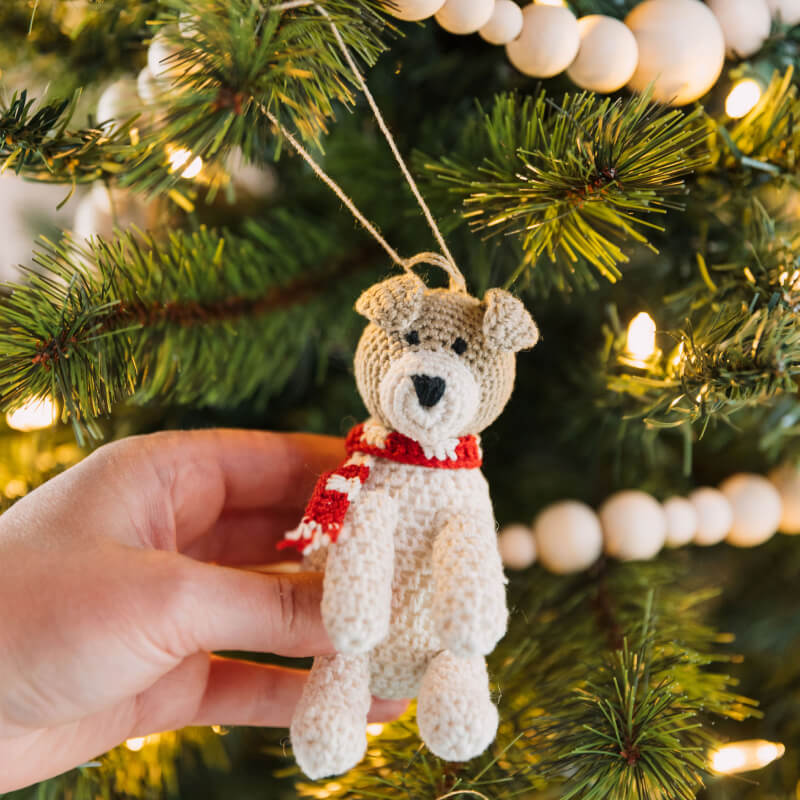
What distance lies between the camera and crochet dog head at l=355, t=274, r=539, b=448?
0.44 meters

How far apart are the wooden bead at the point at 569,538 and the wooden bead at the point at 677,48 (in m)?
0.36

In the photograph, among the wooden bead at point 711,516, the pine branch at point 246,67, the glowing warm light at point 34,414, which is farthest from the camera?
the wooden bead at point 711,516

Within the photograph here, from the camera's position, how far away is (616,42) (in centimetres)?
48

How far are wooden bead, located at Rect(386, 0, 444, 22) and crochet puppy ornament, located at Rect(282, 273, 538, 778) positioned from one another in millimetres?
162

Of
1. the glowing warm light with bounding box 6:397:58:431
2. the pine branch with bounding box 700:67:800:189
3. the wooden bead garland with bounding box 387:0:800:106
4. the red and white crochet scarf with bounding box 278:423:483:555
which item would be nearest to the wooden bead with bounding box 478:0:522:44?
the wooden bead garland with bounding box 387:0:800:106

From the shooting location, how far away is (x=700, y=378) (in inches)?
17.4

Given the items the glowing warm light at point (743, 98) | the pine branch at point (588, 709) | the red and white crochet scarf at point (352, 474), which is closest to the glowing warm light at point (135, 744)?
the pine branch at point (588, 709)

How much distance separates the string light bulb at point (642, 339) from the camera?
538 millimetres

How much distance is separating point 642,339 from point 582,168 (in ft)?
0.60

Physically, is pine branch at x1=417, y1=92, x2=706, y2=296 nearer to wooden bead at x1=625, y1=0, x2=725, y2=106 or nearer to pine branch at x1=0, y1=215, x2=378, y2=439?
wooden bead at x1=625, y1=0, x2=725, y2=106

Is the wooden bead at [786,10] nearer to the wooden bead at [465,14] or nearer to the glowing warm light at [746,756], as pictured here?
the wooden bead at [465,14]

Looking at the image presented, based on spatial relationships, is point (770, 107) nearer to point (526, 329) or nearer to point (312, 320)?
point (526, 329)

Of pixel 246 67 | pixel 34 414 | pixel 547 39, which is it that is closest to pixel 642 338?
pixel 547 39

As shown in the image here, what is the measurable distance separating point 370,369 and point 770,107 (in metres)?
0.35
